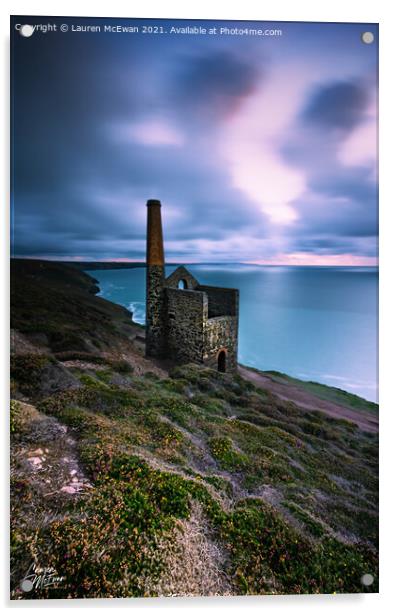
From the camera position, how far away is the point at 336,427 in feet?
32.1

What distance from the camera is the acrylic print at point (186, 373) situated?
5.32m

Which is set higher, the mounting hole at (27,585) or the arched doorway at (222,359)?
the arched doorway at (222,359)

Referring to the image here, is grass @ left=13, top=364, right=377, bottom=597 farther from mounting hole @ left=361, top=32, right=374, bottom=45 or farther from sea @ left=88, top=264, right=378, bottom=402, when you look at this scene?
mounting hole @ left=361, top=32, right=374, bottom=45

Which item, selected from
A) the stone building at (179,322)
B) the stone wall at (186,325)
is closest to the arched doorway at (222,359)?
the stone building at (179,322)

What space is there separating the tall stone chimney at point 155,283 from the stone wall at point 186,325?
1.78 ft

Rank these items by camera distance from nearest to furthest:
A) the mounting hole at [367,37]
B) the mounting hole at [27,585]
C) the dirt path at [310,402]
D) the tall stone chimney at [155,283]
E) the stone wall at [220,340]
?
the mounting hole at [27,585], the mounting hole at [367,37], the dirt path at [310,402], the stone wall at [220,340], the tall stone chimney at [155,283]

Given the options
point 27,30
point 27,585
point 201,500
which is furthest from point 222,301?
point 27,585

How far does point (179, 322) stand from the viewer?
41.3ft

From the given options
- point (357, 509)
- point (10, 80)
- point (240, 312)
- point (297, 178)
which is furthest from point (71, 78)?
point (357, 509)
